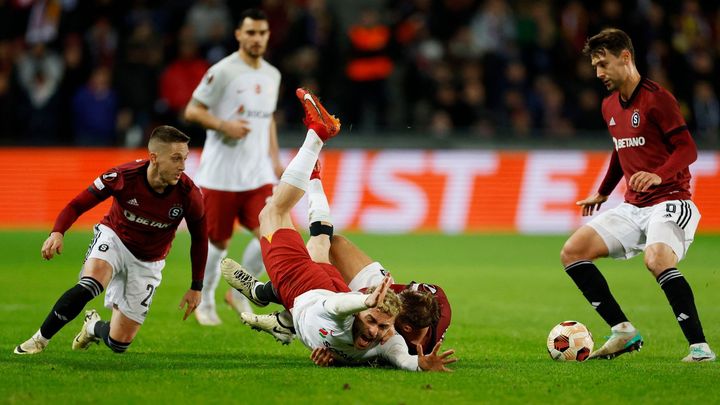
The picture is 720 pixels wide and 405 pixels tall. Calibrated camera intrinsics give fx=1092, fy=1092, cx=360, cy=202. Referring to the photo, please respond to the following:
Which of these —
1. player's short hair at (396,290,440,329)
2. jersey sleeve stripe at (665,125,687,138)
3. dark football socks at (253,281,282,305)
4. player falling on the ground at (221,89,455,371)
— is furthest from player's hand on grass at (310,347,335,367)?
jersey sleeve stripe at (665,125,687,138)

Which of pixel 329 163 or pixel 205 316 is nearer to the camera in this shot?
pixel 205 316

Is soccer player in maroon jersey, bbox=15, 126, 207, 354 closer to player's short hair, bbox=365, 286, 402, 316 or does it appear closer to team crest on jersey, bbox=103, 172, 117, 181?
team crest on jersey, bbox=103, 172, 117, 181

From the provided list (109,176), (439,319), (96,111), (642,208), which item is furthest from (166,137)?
(96,111)

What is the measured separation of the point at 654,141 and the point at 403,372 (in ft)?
9.11

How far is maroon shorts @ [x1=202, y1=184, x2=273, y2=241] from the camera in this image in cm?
1109

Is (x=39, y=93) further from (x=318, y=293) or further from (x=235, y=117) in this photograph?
(x=318, y=293)

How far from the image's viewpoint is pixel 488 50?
2167cm

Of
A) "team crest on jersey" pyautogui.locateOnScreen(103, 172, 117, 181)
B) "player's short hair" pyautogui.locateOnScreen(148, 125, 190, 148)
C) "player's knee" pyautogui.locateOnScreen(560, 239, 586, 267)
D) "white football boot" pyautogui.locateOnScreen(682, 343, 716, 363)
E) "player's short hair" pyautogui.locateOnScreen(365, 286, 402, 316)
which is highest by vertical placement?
"player's short hair" pyautogui.locateOnScreen(148, 125, 190, 148)

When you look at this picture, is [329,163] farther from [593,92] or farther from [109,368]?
[109,368]

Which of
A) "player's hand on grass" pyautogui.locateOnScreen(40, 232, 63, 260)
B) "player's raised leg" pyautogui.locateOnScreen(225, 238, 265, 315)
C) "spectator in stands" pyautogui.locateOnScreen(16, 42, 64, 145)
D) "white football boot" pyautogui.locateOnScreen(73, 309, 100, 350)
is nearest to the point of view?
"player's hand on grass" pyautogui.locateOnScreen(40, 232, 63, 260)

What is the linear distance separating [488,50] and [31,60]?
8.74 metres

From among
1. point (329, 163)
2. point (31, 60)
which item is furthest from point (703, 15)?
point (31, 60)

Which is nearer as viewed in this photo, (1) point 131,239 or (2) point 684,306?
(2) point 684,306

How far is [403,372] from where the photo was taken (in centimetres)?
780
